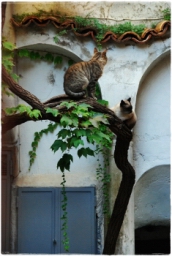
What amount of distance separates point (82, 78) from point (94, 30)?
43.8 inches

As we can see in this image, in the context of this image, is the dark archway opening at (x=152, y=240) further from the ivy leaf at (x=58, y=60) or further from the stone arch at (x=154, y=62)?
the ivy leaf at (x=58, y=60)

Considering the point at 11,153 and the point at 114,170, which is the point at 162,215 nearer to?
the point at 114,170

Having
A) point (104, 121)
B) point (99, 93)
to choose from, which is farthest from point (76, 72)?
point (99, 93)

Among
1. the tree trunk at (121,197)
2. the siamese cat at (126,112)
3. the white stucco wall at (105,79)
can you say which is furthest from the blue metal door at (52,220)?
the siamese cat at (126,112)

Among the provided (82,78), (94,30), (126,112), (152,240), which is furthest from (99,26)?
(152,240)

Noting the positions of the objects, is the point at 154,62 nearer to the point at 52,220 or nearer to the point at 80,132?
the point at 80,132

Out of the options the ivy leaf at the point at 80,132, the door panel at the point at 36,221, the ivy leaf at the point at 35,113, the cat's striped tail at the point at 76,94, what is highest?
the cat's striped tail at the point at 76,94

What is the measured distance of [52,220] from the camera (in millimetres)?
4695

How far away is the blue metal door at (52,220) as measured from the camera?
4.63 meters

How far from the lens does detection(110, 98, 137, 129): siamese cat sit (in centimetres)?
374

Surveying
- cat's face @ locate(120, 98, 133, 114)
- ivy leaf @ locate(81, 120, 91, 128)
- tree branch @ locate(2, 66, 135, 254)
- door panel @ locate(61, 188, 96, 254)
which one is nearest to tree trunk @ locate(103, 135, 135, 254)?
tree branch @ locate(2, 66, 135, 254)

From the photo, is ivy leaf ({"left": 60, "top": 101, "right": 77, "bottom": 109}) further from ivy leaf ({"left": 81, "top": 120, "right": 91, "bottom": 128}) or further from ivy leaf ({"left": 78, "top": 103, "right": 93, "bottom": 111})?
ivy leaf ({"left": 81, "top": 120, "right": 91, "bottom": 128})

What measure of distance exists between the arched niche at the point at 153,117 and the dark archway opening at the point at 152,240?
1090 mm

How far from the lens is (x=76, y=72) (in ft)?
12.8
